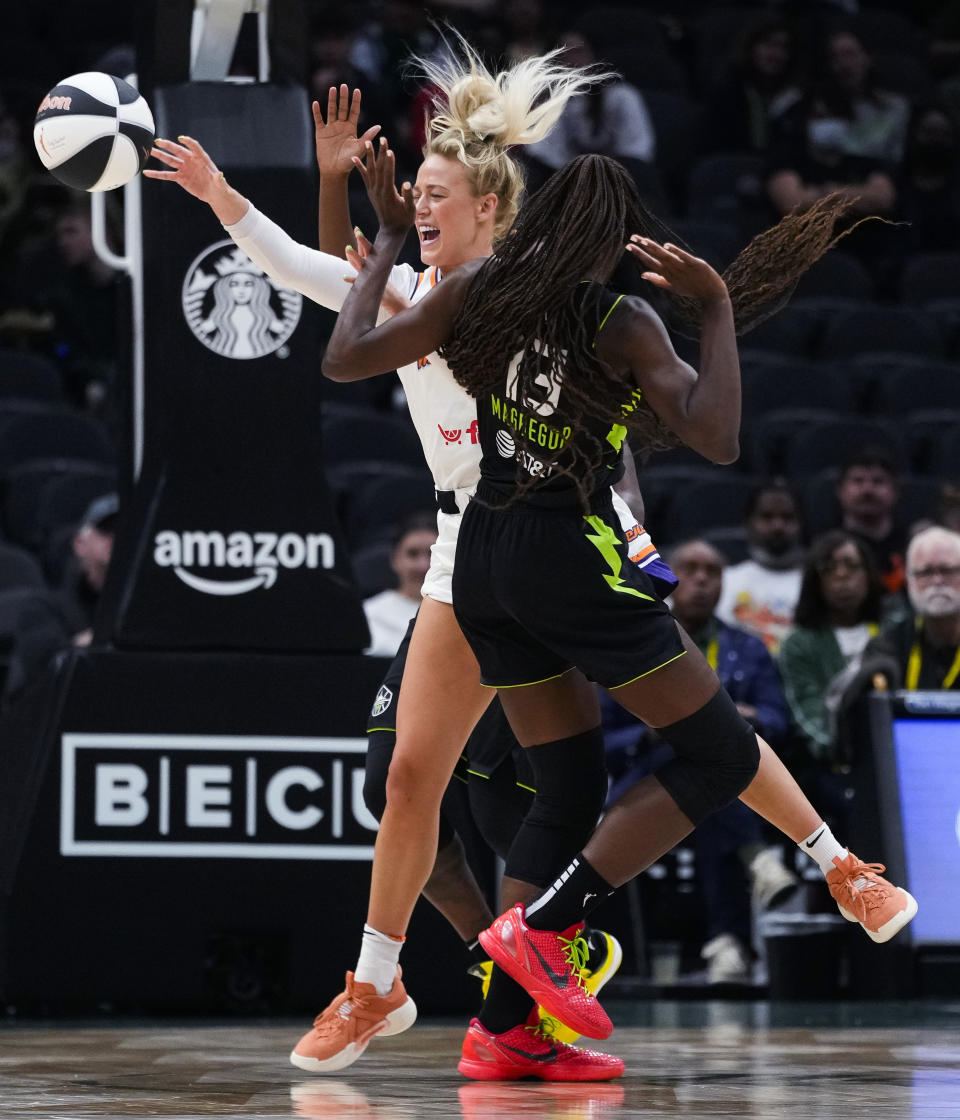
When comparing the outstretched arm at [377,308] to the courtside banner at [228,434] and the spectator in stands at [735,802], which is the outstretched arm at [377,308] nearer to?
the courtside banner at [228,434]

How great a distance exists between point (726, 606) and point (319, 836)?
297 centimetres

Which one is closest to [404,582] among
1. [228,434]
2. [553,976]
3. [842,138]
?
[228,434]

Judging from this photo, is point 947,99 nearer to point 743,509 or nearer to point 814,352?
point 814,352

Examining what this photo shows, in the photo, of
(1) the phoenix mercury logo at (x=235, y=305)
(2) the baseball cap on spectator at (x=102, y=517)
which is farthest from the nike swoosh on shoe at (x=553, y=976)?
(2) the baseball cap on spectator at (x=102, y=517)

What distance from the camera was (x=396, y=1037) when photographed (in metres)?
4.95

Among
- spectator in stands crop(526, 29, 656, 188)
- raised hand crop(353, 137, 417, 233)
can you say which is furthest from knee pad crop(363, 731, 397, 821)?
spectator in stands crop(526, 29, 656, 188)

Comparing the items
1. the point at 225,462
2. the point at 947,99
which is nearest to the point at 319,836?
the point at 225,462

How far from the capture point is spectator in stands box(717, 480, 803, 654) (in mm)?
8023

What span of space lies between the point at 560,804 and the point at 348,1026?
61 centimetres

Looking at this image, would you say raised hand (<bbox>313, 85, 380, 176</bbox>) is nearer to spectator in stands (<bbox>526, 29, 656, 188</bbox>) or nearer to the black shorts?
the black shorts

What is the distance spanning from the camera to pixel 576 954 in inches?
151

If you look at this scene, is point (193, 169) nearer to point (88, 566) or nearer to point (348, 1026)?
point (348, 1026)

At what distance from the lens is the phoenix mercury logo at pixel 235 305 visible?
5457 millimetres

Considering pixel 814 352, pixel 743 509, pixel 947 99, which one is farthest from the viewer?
pixel 947 99
